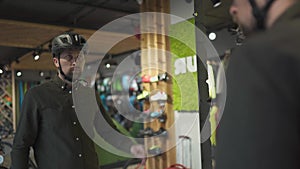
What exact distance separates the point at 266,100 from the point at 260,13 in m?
0.21

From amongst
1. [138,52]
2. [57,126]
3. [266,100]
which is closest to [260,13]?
[266,100]

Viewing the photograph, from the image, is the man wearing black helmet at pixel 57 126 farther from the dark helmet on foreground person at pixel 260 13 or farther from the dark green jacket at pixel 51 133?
the dark helmet on foreground person at pixel 260 13

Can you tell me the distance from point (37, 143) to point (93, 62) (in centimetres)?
581

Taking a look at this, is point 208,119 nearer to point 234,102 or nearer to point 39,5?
point 234,102

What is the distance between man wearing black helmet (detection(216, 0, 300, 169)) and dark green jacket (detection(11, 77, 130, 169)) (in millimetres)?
1244

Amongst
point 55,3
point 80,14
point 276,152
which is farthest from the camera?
point 80,14

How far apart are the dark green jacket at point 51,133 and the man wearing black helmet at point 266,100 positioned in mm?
1244

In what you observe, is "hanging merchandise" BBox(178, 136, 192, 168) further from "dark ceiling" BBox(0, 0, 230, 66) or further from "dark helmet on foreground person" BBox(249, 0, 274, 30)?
"dark helmet on foreground person" BBox(249, 0, 274, 30)

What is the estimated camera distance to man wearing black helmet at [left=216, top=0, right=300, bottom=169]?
1.60 ft

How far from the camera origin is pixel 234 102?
1.82 feet

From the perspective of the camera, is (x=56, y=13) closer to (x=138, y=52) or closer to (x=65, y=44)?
(x=138, y=52)

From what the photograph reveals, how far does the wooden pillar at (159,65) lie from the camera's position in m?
3.67

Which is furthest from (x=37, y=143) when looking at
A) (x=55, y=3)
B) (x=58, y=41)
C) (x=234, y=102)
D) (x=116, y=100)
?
(x=116, y=100)

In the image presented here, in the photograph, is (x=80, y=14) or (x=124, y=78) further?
(x=124, y=78)
